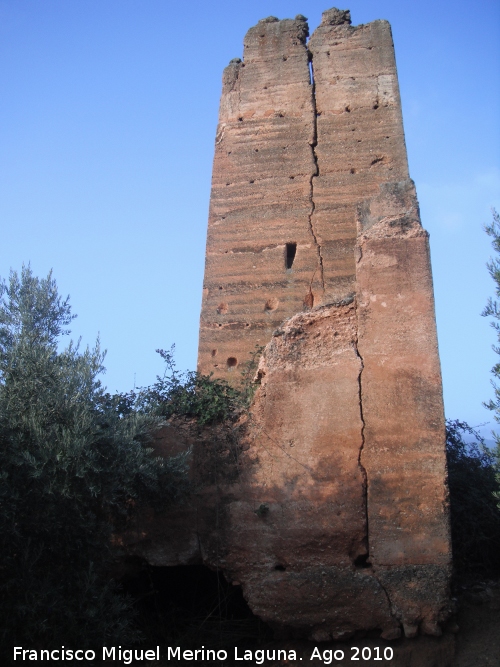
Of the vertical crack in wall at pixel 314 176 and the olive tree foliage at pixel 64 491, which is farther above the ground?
the vertical crack in wall at pixel 314 176

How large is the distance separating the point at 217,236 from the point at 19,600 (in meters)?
6.25

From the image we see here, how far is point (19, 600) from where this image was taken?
4.89m

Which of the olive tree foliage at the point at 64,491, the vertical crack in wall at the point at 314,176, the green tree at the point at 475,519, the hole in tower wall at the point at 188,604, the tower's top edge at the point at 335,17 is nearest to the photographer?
the olive tree foliage at the point at 64,491

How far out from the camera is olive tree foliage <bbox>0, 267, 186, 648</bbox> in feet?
16.2

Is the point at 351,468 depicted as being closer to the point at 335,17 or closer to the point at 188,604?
the point at 188,604

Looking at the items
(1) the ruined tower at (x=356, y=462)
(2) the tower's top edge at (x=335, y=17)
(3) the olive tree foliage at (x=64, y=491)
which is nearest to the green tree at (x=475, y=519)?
(1) the ruined tower at (x=356, y=462)

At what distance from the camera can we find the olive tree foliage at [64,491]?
194 inches

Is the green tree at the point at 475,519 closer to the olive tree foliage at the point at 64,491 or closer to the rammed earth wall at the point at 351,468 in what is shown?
the rammed earth wall at the point at 351,468

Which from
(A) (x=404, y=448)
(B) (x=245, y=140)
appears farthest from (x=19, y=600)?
(B) (x=245, y=140)

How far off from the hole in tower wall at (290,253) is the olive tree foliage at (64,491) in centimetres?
429

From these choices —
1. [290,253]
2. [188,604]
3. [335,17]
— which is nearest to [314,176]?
[290,253]

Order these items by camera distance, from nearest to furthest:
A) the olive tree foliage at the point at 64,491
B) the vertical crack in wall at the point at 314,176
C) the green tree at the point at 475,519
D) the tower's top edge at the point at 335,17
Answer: the olive tree foliage at the point at 64,491 → the green tree at the point at 475,519 → the vertical crack in wall at the point at 314,176 → the tower's top edge at the point at 335,17

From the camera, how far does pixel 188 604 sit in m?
6.21

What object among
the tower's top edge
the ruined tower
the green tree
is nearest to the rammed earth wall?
the ruined tower
